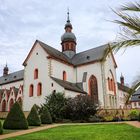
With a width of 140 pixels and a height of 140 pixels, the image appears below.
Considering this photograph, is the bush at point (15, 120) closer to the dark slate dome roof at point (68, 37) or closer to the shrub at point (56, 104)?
the shrub at point (56, 104)

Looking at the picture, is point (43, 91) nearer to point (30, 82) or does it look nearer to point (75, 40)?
point (30, 82)

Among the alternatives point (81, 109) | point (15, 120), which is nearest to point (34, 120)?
point (15, 120)

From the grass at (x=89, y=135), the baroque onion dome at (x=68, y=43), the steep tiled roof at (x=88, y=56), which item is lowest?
the grass at (x=89, y=135)

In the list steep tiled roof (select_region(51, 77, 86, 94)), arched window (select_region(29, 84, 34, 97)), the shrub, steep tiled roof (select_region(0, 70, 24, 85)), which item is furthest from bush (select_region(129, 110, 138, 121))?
steep tiled roof (select_region(0, 70, 24, 85))

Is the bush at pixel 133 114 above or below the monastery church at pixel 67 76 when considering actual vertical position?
below

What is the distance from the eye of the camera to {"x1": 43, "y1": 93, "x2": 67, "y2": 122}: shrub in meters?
26.3

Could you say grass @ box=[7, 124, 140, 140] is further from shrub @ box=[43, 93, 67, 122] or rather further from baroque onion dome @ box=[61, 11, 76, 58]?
baroque onion dome @ box=[61, 11, 76, 58]

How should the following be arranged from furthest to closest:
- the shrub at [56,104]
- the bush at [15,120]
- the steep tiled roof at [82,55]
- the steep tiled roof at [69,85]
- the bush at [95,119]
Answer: the steep tiled roof at [82,55], the steep tiled roof at [69,85], the shrub at [56,104], the bush at [95,119], the bush at [15,120]

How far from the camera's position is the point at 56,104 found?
2723cm

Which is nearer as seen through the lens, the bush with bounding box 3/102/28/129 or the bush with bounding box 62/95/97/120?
the bush with bounding box 3/102/28/129

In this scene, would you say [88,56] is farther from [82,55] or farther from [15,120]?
[15,120]

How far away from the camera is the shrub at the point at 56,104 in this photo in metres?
26.3

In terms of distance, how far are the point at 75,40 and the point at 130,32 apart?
40293mm

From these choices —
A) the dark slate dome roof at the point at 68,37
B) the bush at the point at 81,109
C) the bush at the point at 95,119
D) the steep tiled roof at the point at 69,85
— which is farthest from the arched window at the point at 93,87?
the dark slate dome roof at the point at 68,37
